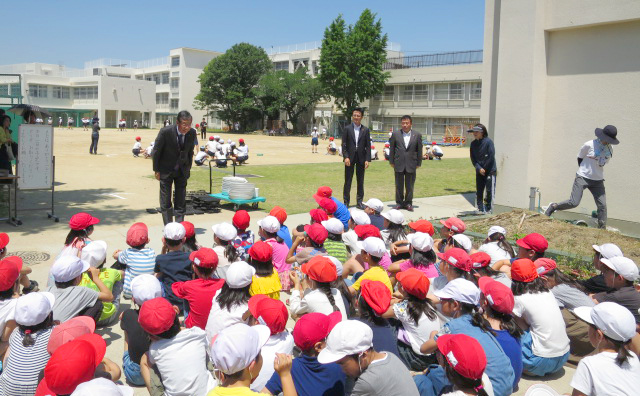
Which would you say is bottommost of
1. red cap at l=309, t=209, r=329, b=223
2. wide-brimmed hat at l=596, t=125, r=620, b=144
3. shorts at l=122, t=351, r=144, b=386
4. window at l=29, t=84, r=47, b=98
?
shorts at l=122, t=351, r=144, b=386


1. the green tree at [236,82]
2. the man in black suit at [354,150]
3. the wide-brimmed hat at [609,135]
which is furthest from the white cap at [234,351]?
the green tree at [236,82]

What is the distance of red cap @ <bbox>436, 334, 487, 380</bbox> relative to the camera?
8.42ft

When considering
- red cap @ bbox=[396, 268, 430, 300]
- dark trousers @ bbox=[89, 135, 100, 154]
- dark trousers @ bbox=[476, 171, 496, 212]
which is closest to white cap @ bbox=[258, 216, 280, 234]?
red cap @ bbox=[396, 268, 430, 300]

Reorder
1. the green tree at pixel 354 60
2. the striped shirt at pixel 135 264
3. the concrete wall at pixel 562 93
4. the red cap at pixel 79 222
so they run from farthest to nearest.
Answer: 1. the green tree at pixel 354 60
2. the concrete wall at pixel 562 93
3. the red cap at pixel 79 222
4. the striped shirt at pixel 135 264

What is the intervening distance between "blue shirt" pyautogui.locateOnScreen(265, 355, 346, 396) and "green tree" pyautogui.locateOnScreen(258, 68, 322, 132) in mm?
58535

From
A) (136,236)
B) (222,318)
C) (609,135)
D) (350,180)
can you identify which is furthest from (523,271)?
(350,180)

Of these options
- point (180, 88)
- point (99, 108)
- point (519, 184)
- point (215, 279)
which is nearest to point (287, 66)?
point (180, 88)

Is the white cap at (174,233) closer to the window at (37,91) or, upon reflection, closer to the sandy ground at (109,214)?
the sandy ground at (109,214)

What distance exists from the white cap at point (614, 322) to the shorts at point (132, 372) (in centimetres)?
315

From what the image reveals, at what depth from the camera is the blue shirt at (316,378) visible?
3.00m

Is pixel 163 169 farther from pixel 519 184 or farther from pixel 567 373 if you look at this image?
pixel 519 184

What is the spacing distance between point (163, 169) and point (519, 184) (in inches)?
281

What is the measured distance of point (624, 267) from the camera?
4.36 meters

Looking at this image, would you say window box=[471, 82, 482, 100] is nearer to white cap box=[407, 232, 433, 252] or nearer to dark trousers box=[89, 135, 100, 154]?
dark trousers box=[89, 135, 100, 154]
